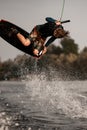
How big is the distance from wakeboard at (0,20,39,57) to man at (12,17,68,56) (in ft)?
0.51

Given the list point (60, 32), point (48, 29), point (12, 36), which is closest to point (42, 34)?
point (48, 29)

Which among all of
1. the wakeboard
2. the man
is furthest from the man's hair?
the wakeboard

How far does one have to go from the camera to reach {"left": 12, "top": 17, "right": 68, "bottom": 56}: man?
18516 millimetres

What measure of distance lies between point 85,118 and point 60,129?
3320 mm

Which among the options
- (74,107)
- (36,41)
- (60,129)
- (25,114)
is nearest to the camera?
(36,41)

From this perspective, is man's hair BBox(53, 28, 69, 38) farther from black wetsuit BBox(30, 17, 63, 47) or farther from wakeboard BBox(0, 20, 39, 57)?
wakeboard BBox(0, 20, 39, 57)

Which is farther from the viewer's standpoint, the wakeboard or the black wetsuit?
the wakeboard

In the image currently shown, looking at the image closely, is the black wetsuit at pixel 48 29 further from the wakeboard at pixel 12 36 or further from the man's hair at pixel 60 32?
the wakeboard at pixel 12 36

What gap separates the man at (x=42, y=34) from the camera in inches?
729

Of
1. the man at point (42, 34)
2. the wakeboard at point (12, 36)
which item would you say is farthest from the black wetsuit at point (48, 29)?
the wakeboard at point (12, 36)

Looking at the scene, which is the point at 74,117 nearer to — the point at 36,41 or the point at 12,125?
the point at 12,125

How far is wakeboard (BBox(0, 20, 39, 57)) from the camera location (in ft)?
61.7

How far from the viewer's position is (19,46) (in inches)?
749

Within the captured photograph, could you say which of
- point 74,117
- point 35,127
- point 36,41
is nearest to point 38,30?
point 36,41
